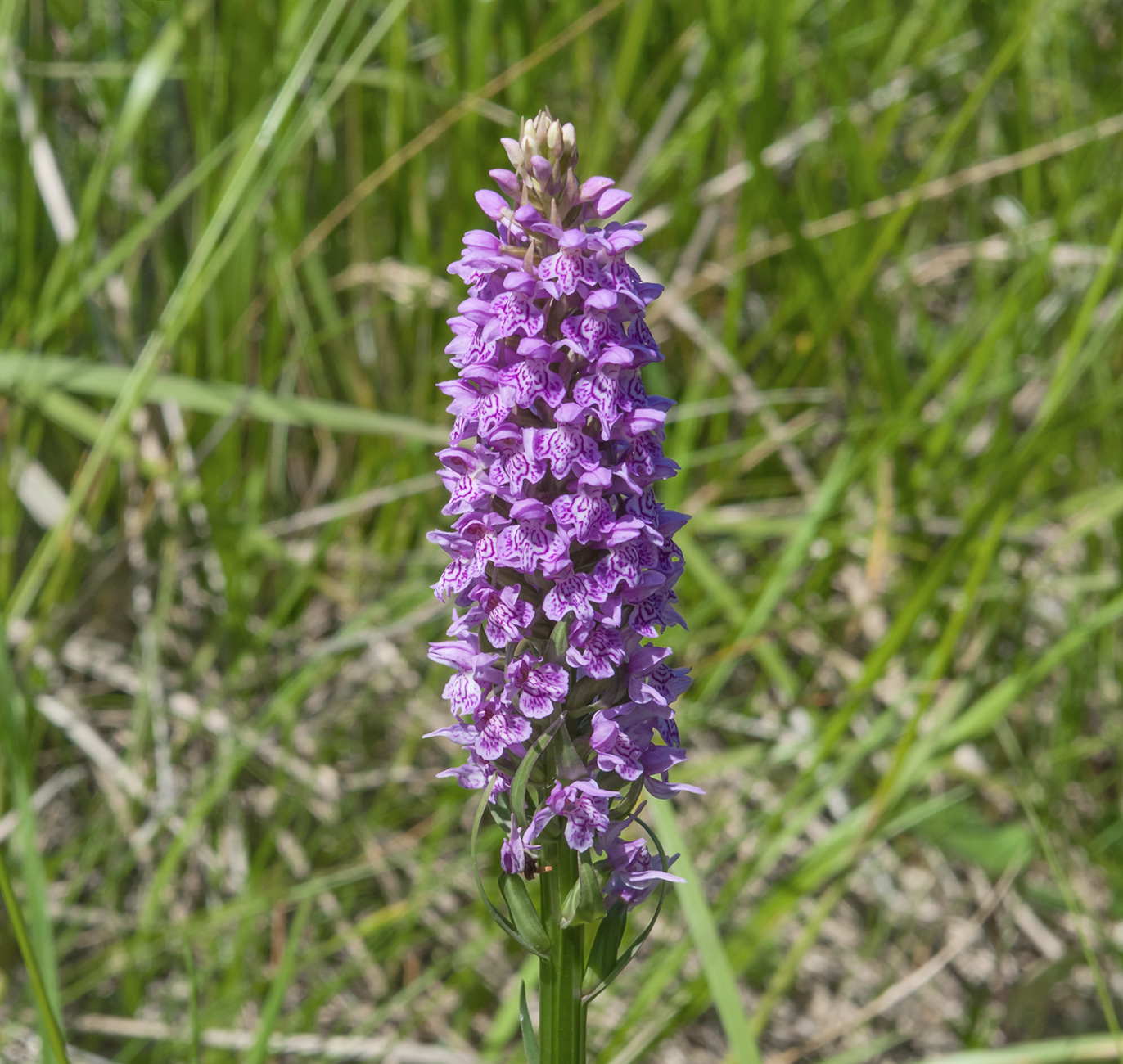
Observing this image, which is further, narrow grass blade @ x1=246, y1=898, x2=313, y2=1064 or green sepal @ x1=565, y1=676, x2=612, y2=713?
narrow grass blade @ x1=246, y1=898, x2=313, y2=1064

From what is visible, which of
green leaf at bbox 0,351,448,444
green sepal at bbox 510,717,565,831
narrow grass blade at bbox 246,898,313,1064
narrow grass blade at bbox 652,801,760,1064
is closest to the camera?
green sepal at bbox 510,717,565,831

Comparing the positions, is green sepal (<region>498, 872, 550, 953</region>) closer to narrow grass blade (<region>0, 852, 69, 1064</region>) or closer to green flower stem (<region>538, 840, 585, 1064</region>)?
green flower stem (<region>538, 840, 585, 1064</region>)

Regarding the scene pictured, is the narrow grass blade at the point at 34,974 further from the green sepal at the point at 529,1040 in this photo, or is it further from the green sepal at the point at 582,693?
the green sepal at the point at 582,693

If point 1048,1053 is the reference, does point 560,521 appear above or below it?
Answer: above

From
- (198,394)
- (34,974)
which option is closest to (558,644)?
(34,974)

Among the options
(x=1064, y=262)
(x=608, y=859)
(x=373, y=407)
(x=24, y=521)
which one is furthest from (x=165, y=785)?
(x=1064, y=262)

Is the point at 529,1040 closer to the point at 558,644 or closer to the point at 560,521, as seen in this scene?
the point at 558,644

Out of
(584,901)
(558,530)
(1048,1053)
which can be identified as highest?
(558,530)

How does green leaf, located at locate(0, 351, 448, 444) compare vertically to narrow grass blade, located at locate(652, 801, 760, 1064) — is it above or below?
above

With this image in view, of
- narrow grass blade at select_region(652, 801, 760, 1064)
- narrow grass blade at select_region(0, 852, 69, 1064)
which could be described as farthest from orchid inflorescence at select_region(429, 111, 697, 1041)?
narrow grass blade at select_region(0, 852, 69, 1064)

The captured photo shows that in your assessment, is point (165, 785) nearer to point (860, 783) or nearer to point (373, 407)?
point (373, 407)
